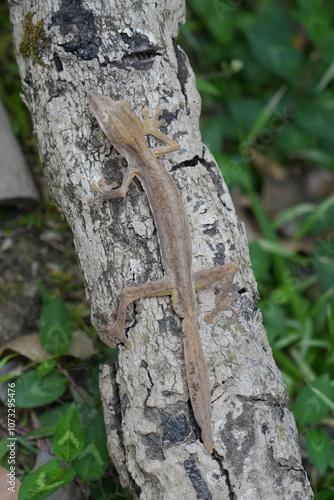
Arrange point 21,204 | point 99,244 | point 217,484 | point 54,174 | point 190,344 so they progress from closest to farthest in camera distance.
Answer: point 217,484
point 190,344
point 99,244
point 54,174
point 21,204

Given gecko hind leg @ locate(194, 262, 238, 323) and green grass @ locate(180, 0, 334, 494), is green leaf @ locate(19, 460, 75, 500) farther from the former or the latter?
green grass @ locate(180, 0, 334, 494)

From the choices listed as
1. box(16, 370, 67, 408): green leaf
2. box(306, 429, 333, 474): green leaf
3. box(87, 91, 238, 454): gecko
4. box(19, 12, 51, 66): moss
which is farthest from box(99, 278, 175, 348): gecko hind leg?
box(19, 12, 51, 66): moss

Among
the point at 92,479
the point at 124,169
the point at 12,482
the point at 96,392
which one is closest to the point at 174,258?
the point at 124,169

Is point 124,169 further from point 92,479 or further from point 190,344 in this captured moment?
point 92,479

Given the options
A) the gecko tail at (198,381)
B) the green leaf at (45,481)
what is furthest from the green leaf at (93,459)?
the gecko tail at (198,381)

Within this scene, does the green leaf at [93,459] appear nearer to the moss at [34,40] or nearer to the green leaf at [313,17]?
the moss at [34,40]

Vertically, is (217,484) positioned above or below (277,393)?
below
